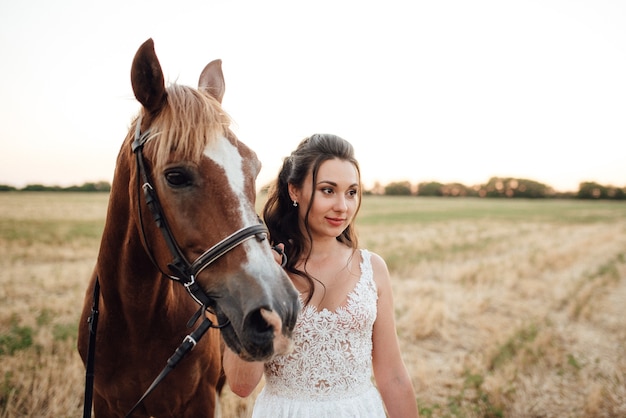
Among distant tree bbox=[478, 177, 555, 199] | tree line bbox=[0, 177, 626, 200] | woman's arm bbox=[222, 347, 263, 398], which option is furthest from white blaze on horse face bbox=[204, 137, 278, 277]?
distant tree bbox=[478, 177, 555, 199]

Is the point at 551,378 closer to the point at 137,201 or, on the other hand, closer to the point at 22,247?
the point at 137,201

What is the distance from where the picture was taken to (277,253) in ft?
6.94

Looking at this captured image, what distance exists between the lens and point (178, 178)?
5.81ft

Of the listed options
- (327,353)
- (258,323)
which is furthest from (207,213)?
(327,353)

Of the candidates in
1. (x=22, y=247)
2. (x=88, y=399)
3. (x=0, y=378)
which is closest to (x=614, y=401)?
(x=88, y=399)

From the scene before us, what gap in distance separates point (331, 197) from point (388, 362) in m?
1.05

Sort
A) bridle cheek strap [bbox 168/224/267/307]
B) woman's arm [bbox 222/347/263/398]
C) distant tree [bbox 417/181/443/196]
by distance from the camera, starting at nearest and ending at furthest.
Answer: bridle cheek strap [bbox 168/224/267/307] < woman's arm [bbox 222/347/263/398] < distant tree [bbox 417/181/443/196]

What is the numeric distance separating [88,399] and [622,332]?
27.7 ft

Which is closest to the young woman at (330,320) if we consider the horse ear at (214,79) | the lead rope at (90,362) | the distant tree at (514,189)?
the horse ear at (214,79)

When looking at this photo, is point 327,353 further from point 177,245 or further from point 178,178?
point 178,178

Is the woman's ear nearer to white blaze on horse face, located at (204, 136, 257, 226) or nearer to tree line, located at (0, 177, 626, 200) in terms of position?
white blaze on horse face, located at (204, 136, 257, 226)

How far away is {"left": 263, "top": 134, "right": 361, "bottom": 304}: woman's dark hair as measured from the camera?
225 cm

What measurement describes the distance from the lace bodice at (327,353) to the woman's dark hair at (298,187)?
0.18 m

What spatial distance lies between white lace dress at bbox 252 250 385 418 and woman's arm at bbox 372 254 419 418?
0.11 metres
